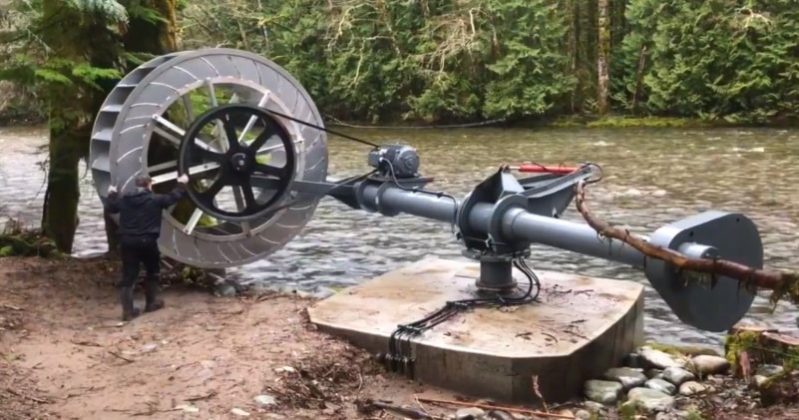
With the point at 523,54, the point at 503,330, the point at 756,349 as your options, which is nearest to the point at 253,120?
the point at 503,330

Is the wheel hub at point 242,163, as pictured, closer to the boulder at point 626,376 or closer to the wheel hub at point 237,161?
the wheel hub at point 237,161

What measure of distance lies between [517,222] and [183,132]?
3.67 metres

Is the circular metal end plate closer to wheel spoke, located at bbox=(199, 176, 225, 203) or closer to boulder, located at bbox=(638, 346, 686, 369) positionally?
boulder, located at bbox=(638, 346, 686, 369)

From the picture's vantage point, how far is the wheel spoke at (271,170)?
948cm

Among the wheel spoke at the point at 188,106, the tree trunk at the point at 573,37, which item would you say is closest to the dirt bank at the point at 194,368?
the wheel spoke at the point at 188,106

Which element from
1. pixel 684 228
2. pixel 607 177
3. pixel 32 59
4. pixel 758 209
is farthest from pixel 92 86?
pixel 607 177

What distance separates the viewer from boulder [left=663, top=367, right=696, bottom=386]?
25.5 ft

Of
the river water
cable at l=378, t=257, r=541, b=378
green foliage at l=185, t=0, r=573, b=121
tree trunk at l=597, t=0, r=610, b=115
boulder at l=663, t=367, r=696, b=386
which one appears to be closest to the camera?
cable at l=378, t=257, r=541, b=378

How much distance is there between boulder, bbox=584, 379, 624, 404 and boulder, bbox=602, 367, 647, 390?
146 mm

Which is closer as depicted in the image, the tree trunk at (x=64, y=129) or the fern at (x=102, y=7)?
the fern at (x=102, y=7)

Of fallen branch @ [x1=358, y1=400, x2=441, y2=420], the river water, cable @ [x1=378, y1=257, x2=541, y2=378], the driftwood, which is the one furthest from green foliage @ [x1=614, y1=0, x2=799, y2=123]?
fallen branch @ [x1=358, y1=400, x2=441, y2=420]

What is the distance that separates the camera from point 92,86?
10.4 metres

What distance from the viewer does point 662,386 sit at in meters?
7.61

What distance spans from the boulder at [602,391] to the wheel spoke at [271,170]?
13.0ft
